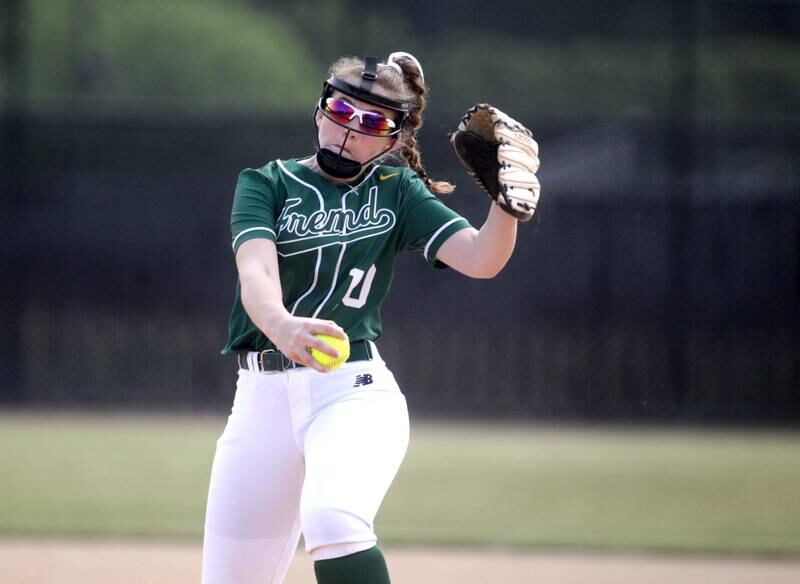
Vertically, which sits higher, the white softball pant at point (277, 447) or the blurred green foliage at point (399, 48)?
the blurred green foliage at point (399, 48)

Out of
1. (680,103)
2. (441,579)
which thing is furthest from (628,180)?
(441,579)

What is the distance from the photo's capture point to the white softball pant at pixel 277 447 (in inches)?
101

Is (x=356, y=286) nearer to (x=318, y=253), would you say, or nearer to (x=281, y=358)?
(x=318, y=253)

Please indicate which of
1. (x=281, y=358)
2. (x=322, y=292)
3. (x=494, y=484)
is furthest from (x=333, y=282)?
(x=494, y=484)

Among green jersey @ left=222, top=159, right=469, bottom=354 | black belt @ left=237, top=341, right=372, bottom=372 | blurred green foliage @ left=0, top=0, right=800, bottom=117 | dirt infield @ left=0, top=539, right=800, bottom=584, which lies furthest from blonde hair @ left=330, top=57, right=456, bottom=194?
blurred green foliage @ left=0, top=0, right=800, bottom=117

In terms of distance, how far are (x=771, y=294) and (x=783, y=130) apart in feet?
4.20

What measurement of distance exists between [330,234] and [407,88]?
0.42 metres

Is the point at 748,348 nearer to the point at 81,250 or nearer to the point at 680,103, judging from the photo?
the point at 680,103

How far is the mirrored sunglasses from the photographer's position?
107 inches

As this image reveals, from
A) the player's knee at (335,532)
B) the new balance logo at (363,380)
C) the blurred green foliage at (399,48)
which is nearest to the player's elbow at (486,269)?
the new balance logo at (363,380)

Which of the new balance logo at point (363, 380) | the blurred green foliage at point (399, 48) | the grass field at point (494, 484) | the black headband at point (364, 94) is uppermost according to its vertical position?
the blurred green foliage at point (399, 48)

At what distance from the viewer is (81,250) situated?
31.4 ft

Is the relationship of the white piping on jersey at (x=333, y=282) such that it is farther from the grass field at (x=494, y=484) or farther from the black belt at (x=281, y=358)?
the grass field at (x=494, y=484)

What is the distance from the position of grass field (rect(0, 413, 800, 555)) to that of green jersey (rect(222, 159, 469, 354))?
285 cm
